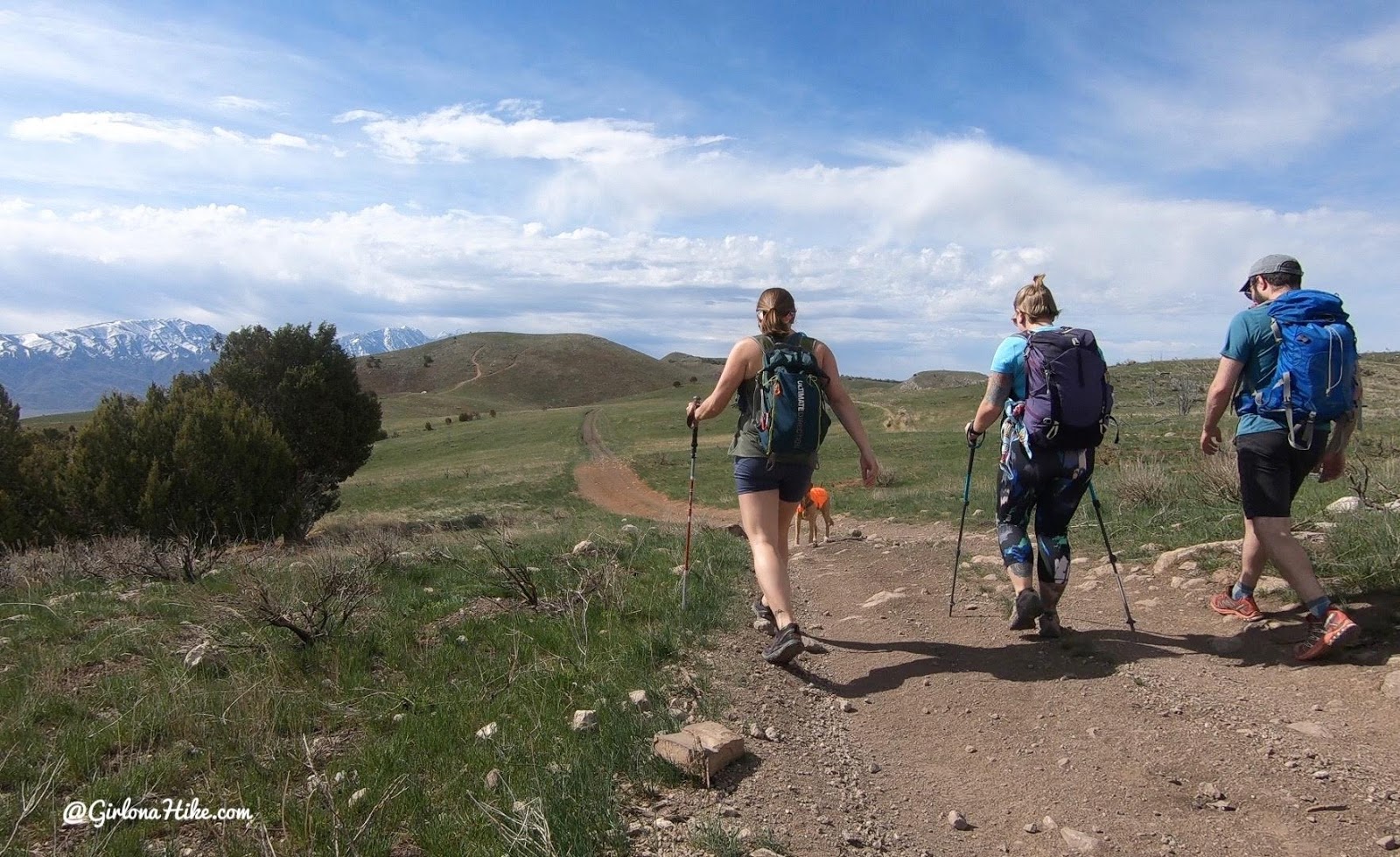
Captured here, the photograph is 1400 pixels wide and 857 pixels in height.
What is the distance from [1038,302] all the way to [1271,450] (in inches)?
58.7

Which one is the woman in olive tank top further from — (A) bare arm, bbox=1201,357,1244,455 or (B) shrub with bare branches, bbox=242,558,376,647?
(B) shrub with bare branches, bbox=242,558,376,647

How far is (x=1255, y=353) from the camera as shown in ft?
14.9

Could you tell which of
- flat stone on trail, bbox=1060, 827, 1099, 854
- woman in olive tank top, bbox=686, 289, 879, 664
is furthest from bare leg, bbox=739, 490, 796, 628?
flat stone on trail, bbox=1060, 827, 1099, 854

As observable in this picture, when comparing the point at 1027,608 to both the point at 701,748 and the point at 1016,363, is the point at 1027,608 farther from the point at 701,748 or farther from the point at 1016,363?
the point at 701,748

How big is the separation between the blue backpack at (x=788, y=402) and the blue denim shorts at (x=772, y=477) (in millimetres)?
85

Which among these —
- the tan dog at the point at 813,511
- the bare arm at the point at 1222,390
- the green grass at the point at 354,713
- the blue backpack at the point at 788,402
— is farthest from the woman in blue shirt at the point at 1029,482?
the tan dog at the point at 813,511

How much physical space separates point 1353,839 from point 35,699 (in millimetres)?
5825

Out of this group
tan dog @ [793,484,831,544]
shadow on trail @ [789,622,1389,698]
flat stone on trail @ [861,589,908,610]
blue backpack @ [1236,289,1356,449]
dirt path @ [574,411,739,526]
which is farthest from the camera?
dirt path @ [574,411,739,526]

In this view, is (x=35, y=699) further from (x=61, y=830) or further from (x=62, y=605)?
(x=62, y=605)

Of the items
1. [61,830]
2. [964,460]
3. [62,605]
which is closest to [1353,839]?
[61,830]

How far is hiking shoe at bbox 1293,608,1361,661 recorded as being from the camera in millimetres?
4098

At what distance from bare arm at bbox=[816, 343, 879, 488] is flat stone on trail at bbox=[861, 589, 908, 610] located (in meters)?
1.72

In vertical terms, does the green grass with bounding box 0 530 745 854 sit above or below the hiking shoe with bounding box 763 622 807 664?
below

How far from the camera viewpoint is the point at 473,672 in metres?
4.66
